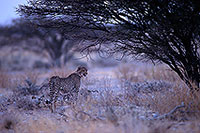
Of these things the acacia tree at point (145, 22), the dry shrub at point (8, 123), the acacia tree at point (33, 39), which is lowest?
the dry shrub at point (8, 123)

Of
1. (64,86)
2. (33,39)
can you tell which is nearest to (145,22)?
(64,86)

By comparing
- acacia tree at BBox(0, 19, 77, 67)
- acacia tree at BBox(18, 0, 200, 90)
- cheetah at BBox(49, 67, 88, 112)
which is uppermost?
acacia tree at BBox(0, 19, 77, 67)

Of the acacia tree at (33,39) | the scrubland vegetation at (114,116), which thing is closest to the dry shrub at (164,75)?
the scrubland vegetation at (114,116)

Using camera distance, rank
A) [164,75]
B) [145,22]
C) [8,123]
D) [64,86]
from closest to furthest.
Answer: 1. [8,123]
2. [145,22]
3. [64,86]
4. [164,75]

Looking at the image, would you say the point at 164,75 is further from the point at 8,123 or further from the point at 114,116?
the point at 8,123

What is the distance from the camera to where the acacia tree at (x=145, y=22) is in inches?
262

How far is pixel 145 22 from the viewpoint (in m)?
7.43

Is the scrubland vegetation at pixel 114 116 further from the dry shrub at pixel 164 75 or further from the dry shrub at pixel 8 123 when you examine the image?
the dry shrub at pixel 164 75

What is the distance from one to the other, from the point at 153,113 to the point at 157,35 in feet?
6.42

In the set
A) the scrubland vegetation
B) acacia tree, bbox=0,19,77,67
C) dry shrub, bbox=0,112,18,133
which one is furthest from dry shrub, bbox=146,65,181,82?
acacia tree, bbox=0,19,77,67

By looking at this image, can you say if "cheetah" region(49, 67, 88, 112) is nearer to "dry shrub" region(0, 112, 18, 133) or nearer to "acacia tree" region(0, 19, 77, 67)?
"dry shrub" region(0, 112, 18, 133)

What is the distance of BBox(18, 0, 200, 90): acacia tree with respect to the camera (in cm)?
666

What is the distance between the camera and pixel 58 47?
76.0 ft

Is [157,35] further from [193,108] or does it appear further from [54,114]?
[54,114]
